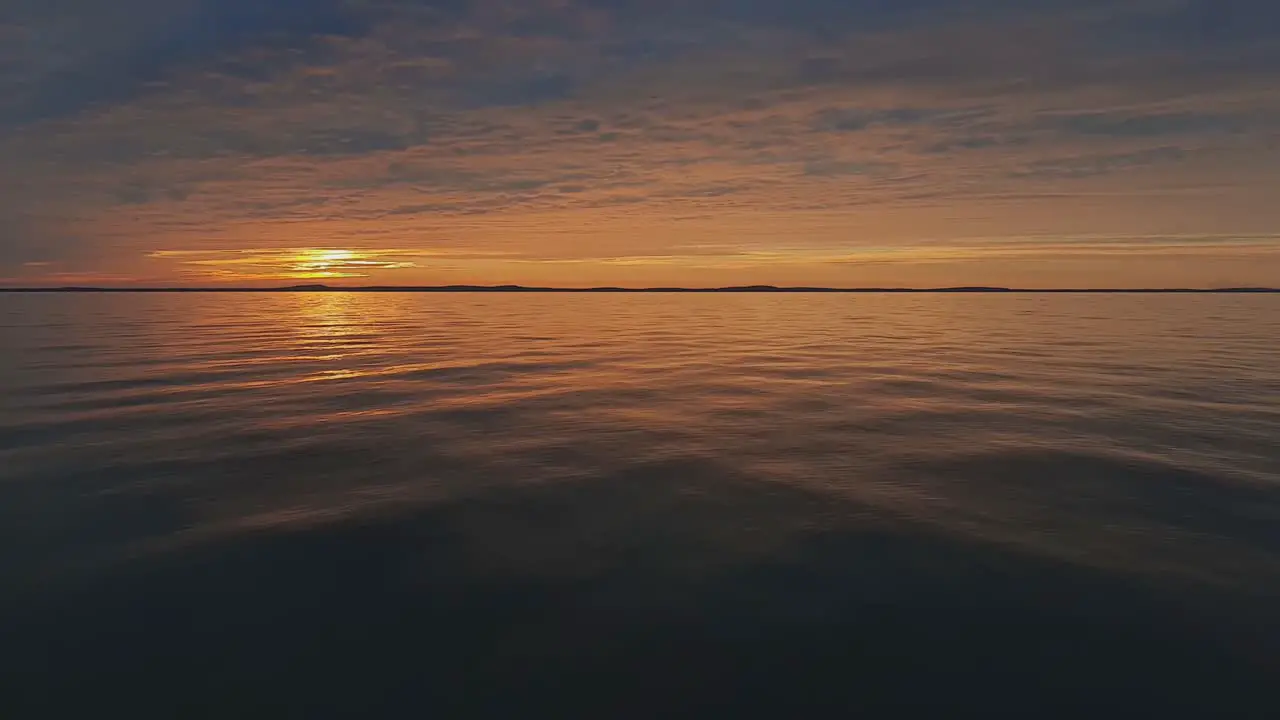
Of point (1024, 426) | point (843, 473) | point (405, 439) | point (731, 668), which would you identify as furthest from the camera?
point (1024, 426)

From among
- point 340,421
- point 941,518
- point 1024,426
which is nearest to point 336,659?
point 941,518

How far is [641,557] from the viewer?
800 cm

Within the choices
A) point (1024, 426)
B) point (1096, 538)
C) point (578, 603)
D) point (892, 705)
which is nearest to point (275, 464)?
point (578, 603)

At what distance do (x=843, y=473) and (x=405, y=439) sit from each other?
8.97 metres

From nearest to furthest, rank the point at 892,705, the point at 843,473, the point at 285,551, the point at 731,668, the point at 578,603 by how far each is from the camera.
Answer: the point at 892,705 < the point at 731,668 < the point at 578,603 < the point at 285,551 < the point at 843,473

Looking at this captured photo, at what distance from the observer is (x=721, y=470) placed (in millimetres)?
11445

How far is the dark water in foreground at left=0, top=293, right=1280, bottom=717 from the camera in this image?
5.60 metres

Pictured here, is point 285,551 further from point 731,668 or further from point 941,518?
point 941,518

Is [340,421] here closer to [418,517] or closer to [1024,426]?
[418,517]

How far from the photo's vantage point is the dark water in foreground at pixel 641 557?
18.4 ft

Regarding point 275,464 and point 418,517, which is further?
point 275,464

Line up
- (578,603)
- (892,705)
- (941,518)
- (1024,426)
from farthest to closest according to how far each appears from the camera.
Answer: (1024,426)
(941,518)
(578,603)
(892,705)

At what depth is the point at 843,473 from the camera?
11172 millimetres

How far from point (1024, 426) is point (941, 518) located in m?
7.18
